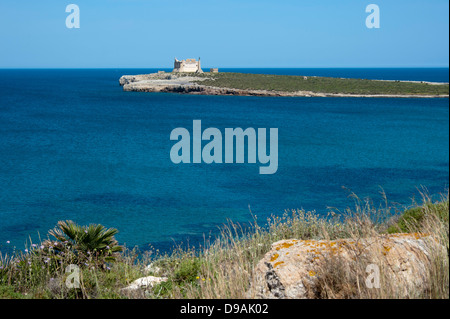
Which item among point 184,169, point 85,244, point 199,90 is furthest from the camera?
point 199,90

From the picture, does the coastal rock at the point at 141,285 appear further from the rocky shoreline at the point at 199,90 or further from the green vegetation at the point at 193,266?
the rocky shoreline at the point at 199,90

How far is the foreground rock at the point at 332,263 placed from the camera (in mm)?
4195

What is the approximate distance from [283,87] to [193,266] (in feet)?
252

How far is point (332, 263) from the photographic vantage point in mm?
4301

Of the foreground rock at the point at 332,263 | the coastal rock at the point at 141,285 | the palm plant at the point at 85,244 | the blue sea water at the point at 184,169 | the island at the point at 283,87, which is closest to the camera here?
the foreground rock at the point at 332,263

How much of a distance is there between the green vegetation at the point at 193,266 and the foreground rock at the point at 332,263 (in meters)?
0.10

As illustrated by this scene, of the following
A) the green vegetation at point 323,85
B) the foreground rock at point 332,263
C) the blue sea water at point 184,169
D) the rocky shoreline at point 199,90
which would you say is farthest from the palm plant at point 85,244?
the green vegetation at point 323,85

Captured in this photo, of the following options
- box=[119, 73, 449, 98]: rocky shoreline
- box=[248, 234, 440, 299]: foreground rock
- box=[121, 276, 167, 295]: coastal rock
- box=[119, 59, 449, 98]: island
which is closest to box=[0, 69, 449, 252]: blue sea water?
box=[248, 234, 440, 299]: foreground rock

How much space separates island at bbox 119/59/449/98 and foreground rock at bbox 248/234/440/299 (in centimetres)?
6657

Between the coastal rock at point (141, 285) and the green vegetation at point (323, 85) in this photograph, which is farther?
the green vegetation at point (323, 85)
